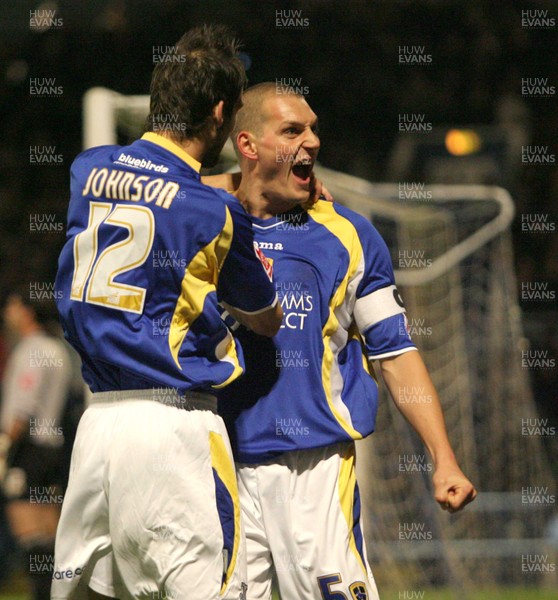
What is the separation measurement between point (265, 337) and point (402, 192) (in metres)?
4.01

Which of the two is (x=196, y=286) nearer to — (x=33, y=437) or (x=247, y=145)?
(x=247, y=145)

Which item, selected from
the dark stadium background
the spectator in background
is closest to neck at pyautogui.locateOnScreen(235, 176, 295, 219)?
the spectator in background

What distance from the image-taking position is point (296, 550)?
3191 mm

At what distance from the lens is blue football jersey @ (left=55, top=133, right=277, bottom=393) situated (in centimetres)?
278

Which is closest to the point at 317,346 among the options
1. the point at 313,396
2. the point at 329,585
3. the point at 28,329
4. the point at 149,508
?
the point at 313,396

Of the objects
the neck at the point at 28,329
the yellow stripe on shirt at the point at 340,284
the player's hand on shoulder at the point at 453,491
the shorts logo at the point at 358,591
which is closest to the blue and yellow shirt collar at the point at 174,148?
the yellow stripe on shirt at the point at 340,284

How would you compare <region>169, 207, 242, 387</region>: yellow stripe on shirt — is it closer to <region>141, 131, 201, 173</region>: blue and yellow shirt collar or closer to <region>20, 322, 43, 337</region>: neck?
<region>141, 131, 201, 173</region>: blue and yellow shirt collar

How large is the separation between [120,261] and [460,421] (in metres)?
5.61

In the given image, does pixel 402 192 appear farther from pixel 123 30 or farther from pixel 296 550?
pixel 123 30

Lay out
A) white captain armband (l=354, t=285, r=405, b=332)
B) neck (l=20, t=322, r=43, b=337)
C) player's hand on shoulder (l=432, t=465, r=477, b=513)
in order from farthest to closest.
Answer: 1. neck (l=20, t=322, r=43, b=337)
2. white captain armband (l=354, t=285, r=405, b=332)
3. player's hand on shoulder (l=432, t=465, r=477, b=513)

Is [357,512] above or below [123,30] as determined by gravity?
below

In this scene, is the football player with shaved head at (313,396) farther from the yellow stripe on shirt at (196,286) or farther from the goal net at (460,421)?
the goal net at (460,421)

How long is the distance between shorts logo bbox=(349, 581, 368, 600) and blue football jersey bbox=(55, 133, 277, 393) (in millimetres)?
740

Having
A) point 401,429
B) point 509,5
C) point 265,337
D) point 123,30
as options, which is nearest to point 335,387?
point 265,337
